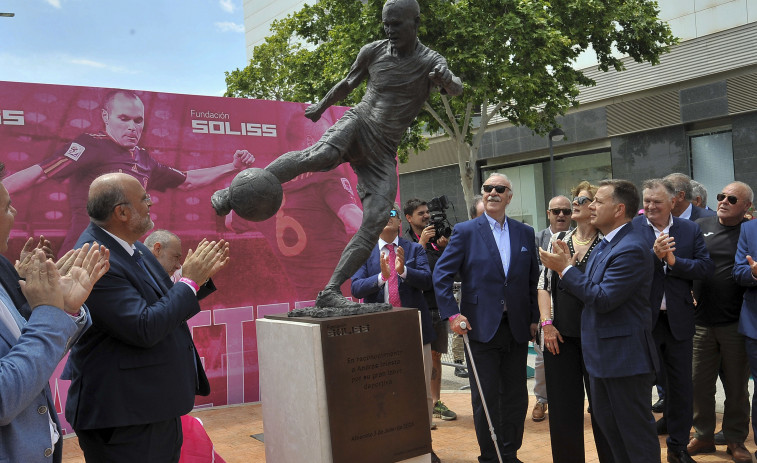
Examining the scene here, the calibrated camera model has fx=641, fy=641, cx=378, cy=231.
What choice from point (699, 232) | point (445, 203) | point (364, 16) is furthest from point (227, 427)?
point (364, 16)

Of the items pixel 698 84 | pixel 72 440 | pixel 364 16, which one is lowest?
pixel 72 440

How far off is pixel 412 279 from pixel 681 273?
1.98 meters

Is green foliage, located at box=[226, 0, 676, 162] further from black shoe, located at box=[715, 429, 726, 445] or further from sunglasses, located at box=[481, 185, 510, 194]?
black shoe, located at box=[715, 429, 726, 445]

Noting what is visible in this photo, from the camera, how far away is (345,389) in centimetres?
A: 339

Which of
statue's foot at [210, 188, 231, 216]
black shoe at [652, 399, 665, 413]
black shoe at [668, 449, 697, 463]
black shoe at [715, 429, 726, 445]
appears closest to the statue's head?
statue's foot at [210, 188, 231, 216]

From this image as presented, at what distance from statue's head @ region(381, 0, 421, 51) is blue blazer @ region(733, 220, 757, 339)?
9.47ft

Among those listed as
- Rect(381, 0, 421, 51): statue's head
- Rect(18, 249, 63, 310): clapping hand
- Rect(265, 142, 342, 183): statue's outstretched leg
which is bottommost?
Rect(18, 249, 63, 310): clapping hand

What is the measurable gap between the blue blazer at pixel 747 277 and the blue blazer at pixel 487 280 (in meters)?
1.44

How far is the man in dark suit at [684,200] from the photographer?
17.5 ft

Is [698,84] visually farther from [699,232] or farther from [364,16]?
[699,232]

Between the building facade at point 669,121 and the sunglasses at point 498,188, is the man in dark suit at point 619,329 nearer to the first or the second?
the sunglasses at point 498,188

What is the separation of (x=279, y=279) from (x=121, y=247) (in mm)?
4188

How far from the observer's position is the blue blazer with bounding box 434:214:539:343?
4.51m

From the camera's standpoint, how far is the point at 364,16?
1370cm
